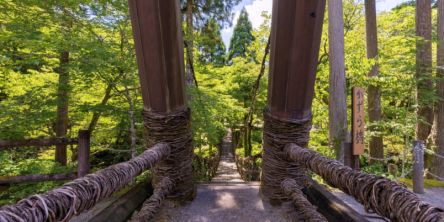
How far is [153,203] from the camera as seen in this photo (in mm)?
1088

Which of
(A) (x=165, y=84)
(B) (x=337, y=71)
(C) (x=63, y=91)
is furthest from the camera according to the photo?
(B) (x=337, y=71)

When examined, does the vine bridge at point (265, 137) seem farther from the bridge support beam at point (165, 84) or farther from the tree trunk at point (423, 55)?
the tree trunk at point (423, 55)

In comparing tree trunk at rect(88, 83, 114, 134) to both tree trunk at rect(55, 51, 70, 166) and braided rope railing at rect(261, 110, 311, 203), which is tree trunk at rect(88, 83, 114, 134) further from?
braided rope railing at rect(261, 110, 311, 203)

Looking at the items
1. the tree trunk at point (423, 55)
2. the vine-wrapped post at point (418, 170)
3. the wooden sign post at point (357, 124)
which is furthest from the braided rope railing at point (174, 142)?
the tree trunk at point (423, 55)

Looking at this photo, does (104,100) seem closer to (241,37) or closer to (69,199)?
(69,199)

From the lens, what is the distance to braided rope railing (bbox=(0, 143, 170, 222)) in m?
0.41

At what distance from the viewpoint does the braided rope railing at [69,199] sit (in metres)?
0.41

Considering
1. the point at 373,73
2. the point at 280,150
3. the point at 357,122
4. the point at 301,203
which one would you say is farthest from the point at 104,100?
the point at 373,73

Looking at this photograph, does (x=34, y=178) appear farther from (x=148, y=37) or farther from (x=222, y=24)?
(x=222, y=24)

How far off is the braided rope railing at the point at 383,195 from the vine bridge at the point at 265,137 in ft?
0.03

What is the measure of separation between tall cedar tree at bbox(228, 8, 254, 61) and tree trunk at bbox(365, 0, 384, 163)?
786 centimetres

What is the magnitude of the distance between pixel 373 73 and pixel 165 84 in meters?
5.62

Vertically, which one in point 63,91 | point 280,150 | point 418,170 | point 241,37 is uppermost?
point 241,37

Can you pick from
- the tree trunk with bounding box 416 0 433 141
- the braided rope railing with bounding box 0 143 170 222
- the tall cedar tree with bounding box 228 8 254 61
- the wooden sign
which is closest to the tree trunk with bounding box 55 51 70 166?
the braided rope railing with bounding box 0 143 170 222
